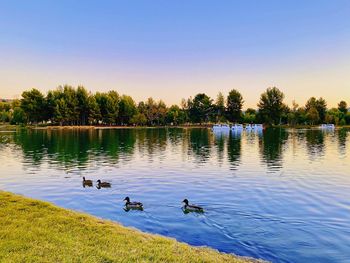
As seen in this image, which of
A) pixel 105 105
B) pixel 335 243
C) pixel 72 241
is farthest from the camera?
pixel 105 105

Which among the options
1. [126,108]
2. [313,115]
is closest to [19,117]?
[126,108]

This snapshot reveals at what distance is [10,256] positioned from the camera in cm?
894

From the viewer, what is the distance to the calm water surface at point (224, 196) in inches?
551

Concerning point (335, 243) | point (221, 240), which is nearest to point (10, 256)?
point (221, 240)

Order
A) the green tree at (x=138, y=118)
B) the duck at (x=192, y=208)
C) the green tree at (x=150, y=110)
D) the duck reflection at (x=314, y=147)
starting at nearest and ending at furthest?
the duck at (x=192, y=208) → the duck reflection at (x=314, y=147) → the green tree at (x=138, y=118) → the green tree at (x=150, y=110)

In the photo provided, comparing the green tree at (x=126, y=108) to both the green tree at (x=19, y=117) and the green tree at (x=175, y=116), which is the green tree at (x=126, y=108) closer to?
the green tree at (x=175, y=116)

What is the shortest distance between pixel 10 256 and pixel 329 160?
1449 inches

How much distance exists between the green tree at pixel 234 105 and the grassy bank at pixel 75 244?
7067 inches

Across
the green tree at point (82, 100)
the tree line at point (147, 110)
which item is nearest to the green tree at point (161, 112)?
the tree line at point (147, 110)

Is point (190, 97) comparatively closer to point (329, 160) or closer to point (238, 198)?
point (329, 160)

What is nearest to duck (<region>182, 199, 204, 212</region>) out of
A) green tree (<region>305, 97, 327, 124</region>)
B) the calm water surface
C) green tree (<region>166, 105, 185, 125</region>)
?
the calm water surface

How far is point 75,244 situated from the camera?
10047 millimetres

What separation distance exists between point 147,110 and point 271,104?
217 feet

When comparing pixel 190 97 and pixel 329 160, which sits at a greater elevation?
pixel 190 97
